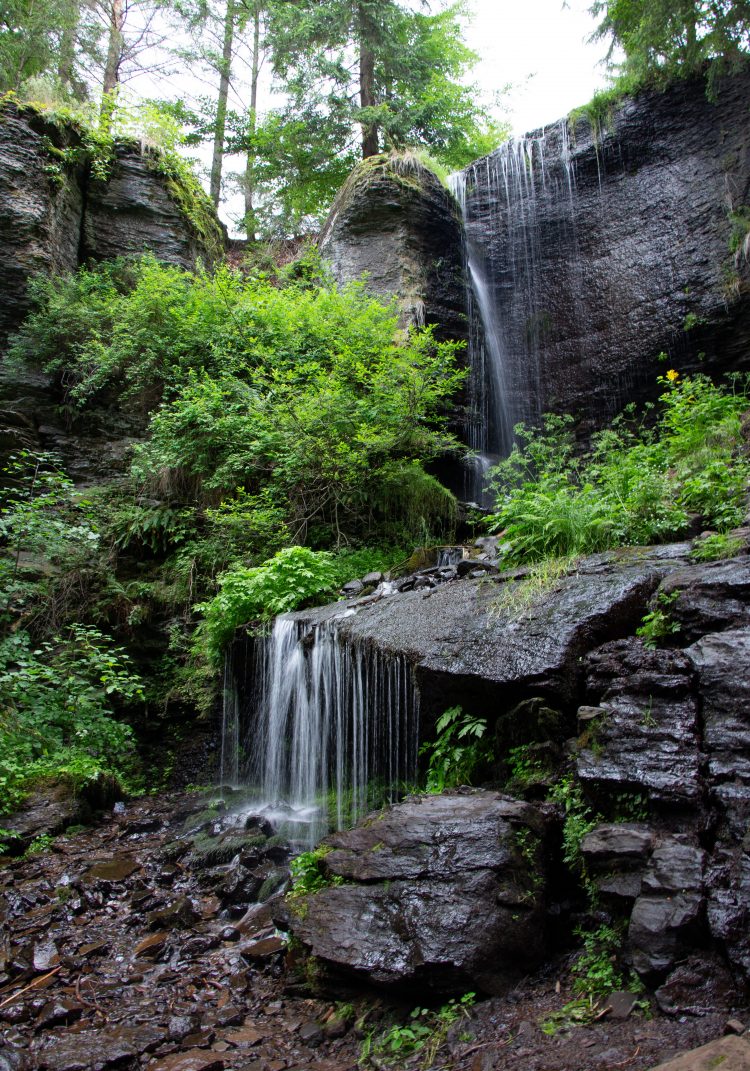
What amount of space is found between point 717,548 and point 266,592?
211 inches

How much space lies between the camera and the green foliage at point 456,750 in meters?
4.63

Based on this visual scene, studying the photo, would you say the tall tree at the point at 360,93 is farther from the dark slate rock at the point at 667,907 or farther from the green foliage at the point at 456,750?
the dark slate rock at the point at 667,907

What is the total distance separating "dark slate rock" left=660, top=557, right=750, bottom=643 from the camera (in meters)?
3.82

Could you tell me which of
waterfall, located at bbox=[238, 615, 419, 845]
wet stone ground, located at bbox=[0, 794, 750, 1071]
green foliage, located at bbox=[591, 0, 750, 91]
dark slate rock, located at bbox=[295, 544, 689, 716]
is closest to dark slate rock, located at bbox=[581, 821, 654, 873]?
wet stone ground, located at bbox=[0, 794, 750, 1071]

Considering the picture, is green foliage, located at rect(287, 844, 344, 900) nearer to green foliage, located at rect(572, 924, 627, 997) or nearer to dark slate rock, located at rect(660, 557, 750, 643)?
green foliage, located at rect(572, 924, 627, 997)

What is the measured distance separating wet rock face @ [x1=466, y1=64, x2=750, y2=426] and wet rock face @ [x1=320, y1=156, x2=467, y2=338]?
1.07 meters

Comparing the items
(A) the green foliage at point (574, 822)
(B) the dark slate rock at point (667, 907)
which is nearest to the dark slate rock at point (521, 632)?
(A) the green foliage at point (574, 822)

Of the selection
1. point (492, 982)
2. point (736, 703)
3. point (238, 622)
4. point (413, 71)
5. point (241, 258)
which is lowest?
point (492, 982)

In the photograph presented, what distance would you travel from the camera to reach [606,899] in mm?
3125

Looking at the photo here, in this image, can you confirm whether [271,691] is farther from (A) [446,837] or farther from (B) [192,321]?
(B) [192,321]

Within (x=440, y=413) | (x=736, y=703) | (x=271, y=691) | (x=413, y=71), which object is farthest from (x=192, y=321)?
(x=736, y=703)

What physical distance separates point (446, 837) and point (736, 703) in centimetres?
175

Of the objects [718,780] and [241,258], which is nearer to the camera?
[718,780]

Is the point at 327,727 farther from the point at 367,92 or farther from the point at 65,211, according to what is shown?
the point at 367,92
